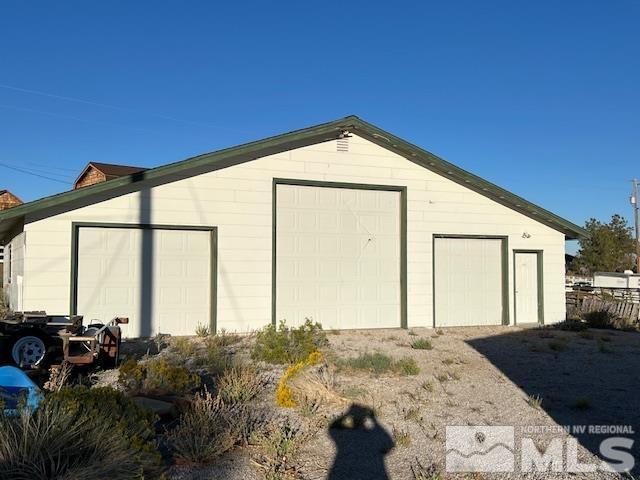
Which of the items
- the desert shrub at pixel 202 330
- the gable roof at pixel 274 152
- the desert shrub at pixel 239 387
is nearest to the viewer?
the desert shrub at pixel 239 387

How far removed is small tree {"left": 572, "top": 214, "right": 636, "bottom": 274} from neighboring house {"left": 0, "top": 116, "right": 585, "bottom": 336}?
33.6 m

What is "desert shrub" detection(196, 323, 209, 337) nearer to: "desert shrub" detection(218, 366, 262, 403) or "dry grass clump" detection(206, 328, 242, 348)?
"dry grass clump" detection(206, 328, 242, 348)

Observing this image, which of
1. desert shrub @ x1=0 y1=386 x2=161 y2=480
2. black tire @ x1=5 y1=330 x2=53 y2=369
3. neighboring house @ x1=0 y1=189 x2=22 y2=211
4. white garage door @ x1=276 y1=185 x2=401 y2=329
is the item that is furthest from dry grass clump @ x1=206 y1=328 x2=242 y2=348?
neighboring house @ x1=0 y1=189 x2=22 y2=211

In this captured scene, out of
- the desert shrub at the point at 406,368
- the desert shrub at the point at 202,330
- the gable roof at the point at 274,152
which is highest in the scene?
the gable roof at the point at 274,152

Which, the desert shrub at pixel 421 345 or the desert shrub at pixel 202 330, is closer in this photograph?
the desert shrub at pixel 421 345

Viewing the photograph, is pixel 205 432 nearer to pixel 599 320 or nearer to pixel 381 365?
pixel 381 365

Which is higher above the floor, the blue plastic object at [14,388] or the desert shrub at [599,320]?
the blue plastic object at [14,388]

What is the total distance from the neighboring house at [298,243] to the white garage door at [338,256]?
32mm

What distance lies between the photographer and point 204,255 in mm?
14422

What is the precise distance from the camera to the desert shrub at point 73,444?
13.9 ft

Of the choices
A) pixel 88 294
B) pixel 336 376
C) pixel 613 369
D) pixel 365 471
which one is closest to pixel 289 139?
pixel 88 294

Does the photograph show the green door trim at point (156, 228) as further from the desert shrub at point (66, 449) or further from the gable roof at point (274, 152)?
the desert shrub at point (66, 449)

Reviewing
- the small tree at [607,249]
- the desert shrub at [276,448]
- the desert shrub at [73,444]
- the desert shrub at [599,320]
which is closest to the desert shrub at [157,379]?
the desert shrub at [276,448]

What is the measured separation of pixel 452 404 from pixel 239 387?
2.83 m
